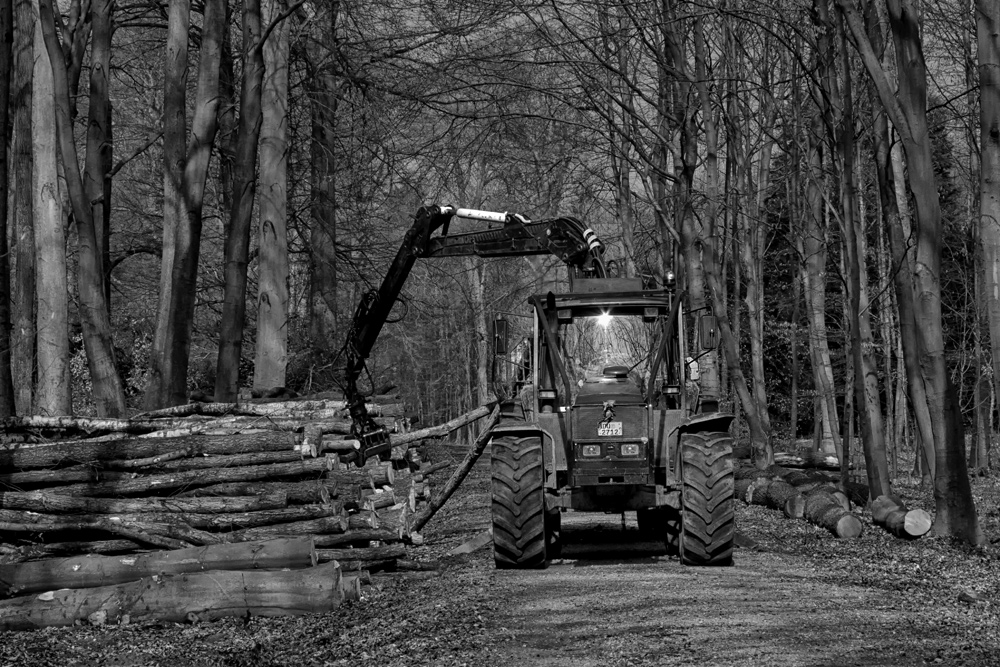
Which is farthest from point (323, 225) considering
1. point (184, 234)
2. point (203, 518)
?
point (203, 518)

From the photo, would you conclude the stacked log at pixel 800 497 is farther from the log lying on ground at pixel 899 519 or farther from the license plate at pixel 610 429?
the license plate at pixel 610 429

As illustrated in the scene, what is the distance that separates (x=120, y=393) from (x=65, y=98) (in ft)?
14.6

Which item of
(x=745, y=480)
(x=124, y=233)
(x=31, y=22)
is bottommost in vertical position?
(x=745, y=480)

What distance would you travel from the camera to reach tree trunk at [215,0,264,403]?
20.8m

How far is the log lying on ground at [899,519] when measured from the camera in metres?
13.5

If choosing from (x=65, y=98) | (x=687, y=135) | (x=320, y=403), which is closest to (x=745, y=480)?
(x=687, y=135)

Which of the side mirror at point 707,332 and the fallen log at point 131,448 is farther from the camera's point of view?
the fallen log at point 131,448

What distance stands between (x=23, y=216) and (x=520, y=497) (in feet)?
36.1

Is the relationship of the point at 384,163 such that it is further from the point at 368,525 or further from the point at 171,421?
the point at 368,525

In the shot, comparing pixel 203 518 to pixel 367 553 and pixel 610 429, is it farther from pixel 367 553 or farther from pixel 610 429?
pixel 610 429

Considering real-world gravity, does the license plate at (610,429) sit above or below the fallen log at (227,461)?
above

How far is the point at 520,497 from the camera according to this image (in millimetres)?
10938

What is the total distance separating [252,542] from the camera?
995 cm

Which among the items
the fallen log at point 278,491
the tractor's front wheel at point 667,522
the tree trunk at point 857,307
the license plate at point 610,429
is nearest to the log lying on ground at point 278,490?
the fallen log at point 278,491
